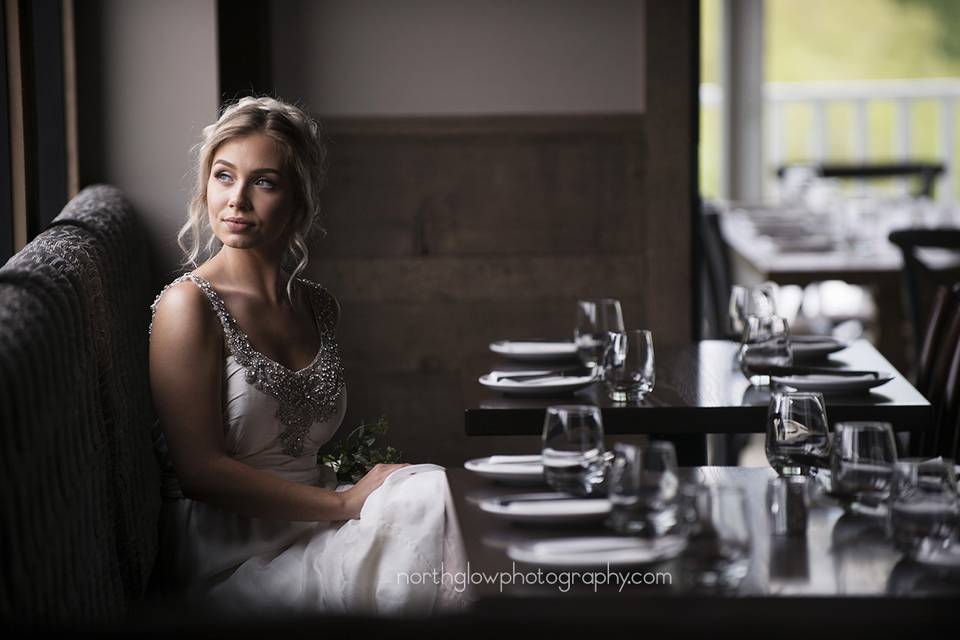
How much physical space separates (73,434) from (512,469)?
65 centimetres

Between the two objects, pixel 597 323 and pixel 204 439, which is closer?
pixel 204 439

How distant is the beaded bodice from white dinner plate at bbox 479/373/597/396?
37 cm

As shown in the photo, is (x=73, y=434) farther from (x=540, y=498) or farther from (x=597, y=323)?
(x=597, y=323)

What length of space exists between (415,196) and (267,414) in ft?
6.39

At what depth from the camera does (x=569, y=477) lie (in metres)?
1.86

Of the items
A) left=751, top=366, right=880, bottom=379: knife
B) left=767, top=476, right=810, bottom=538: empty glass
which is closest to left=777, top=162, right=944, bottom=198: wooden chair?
left=751, top=366, right=880, bottom=379: knife

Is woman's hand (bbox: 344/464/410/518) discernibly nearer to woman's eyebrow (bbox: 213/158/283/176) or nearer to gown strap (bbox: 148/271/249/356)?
gown strap (bbox: 148/271/249/356)

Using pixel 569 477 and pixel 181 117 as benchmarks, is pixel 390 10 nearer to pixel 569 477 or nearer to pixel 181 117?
pixel 181 117

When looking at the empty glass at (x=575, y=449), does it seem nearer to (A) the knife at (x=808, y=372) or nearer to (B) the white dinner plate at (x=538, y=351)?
(A) the knife at (x=808, y=372)

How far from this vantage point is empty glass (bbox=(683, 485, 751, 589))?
147 centimetres

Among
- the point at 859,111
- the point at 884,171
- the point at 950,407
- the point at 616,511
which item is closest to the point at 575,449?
the point at 616,511

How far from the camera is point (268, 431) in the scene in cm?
236

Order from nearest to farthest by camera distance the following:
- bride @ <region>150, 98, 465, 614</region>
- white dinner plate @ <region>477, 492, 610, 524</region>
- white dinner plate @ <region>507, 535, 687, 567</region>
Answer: white dinner plate @ <region>507, 535, 687, 567</region> → white dinner plate @ <region>477, 492, 610, 524</region> → bride @ <region>150, 98, 465, 614</region>

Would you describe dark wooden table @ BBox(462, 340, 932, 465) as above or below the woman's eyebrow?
below
